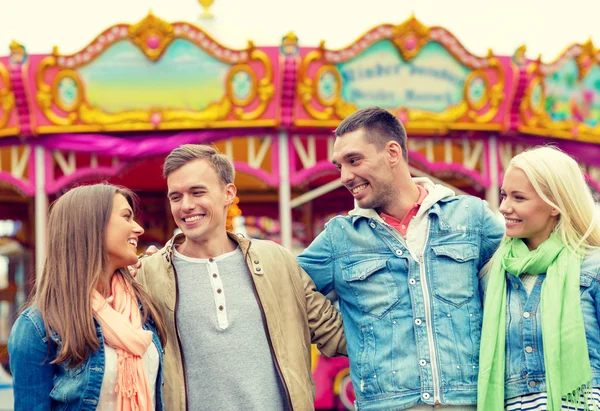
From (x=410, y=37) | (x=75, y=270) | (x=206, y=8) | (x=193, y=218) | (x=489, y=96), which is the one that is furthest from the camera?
(x=206, y=8)

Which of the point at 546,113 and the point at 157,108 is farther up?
the point at 157,108

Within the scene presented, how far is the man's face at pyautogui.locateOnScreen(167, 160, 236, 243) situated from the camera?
2.88 meters

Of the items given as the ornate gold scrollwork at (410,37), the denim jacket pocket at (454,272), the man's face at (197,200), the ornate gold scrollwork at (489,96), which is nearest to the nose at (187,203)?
the man's face at (197,200)

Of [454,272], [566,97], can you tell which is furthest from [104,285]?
[566,97]

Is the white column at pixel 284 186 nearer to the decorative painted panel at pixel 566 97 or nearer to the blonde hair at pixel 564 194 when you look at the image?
the decorative painted panel at pixel 566 97

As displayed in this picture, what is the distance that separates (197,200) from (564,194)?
1.18 meters

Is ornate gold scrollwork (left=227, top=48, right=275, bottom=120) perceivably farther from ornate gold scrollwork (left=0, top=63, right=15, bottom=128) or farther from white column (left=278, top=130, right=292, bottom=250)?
ornate gold scrollwork (left=0, top=63, right=15, bottom=128)

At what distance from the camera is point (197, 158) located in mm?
2961

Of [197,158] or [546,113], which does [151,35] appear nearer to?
[546,113]

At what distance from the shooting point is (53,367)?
2.47 meters

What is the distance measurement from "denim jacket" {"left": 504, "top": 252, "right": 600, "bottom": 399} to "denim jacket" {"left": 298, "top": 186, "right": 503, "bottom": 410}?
13 centimetres

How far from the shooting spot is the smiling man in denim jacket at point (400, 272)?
275cm

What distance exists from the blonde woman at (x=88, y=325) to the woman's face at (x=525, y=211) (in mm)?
1158

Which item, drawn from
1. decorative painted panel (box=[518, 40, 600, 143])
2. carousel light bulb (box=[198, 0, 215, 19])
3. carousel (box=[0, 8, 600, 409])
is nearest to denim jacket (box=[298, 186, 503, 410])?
carousel (box=[0, 8, 600, 409])
